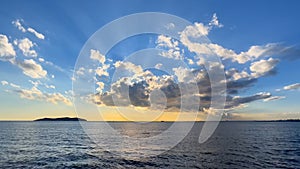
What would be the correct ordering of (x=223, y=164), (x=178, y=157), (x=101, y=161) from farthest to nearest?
(x=178, y=157) < (x=101, y=161) < (x=223, y=164)

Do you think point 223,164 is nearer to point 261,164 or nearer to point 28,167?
point 261,164

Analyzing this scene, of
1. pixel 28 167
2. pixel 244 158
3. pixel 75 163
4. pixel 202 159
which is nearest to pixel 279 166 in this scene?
pixel 244 158

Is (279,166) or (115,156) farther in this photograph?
(115,156)

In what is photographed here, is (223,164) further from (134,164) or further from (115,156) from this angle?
(115,156)

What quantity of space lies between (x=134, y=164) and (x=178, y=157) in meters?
12.2

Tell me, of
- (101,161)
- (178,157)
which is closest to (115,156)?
(101,161)

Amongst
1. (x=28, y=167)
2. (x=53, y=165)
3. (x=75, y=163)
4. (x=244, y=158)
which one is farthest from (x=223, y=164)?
(x=28, y=167)

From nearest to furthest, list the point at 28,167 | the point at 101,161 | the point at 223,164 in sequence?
1. the point at 28,167
2. the point at 223,164
3. the point at 101,161

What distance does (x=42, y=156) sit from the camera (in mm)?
55219

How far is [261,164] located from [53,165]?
132 feet

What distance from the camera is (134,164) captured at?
4712cm

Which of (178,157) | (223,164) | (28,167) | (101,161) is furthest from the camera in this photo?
(178,157)

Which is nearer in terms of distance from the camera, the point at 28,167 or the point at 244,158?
the point at 28,167

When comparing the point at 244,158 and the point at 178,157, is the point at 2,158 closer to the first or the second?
the point at 178,157
